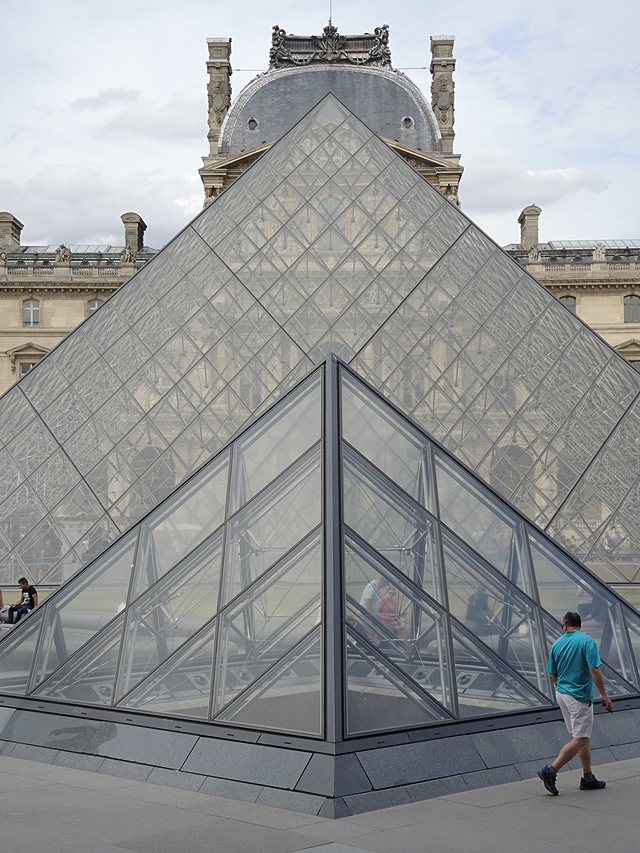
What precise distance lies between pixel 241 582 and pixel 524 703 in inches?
77.3

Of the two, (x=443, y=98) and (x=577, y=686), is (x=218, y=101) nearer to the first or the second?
(x=443, y=98)

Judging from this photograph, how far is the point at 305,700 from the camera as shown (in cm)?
579

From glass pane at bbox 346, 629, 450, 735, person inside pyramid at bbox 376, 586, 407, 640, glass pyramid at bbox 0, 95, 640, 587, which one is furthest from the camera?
glass pyramid at bbox 0, 95, 640, 587

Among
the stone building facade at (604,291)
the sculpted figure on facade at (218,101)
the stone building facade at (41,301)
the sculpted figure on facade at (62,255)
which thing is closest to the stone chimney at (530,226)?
the stone building facade at (604,291)

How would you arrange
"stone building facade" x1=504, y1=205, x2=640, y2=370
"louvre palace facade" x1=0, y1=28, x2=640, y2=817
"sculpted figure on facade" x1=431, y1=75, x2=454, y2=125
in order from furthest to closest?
"sculpted figure on facade" x1=431, y1=75, x2=454, y2=125 < "stone building facade" x1=504, y1=205, x2=640, y2=370 < "louvre palace facade" x1=0, y1=28, x2=640, y2=817

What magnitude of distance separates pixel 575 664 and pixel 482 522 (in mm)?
1695

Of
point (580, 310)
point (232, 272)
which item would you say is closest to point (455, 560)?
point (232, 272)

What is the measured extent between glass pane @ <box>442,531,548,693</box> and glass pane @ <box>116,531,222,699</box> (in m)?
1.56

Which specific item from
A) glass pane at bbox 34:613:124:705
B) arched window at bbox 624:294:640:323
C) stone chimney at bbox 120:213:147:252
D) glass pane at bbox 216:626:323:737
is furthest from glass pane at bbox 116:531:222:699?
stone chimney at bbox 120:213:147:252

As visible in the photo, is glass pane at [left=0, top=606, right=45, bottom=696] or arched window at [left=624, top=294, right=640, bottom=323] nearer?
glass pane at [left=0, top=606, right=45, bottom=696]

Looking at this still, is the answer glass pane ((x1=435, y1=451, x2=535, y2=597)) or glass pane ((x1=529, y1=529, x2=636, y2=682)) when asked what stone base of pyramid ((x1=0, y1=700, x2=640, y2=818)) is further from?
glass pane ((x1=435, y1=451, x2=535, y2=597))

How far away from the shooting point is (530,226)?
53.3 m

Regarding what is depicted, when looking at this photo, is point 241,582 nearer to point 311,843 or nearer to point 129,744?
point 129,744

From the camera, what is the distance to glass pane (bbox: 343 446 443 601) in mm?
6614
